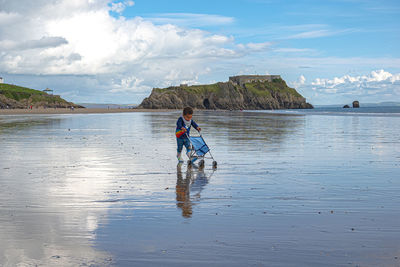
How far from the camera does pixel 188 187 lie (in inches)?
344

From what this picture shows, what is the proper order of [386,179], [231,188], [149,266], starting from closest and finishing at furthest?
[149,266], [231,188], [386,179]

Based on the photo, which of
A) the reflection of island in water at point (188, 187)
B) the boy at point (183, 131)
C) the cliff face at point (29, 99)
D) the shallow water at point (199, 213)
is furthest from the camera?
the cliff face at point (29, 99)

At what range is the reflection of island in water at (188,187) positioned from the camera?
273 inches

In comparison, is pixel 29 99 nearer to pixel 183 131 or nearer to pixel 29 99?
pixel 29 99

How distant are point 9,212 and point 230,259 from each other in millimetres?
3933

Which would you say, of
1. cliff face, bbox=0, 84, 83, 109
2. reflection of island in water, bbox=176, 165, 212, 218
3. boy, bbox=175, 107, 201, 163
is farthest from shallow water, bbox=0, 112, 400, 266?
cliff face, bbox=0, 84, 83, 109

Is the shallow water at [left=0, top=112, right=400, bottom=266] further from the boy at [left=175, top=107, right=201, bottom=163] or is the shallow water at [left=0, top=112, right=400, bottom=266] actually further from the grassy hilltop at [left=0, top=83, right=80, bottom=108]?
the grassy hilltop at [left=0, top=83, right=80, bottom=108]

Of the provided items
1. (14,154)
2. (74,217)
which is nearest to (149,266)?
(74,217)

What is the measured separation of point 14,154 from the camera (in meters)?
13.9

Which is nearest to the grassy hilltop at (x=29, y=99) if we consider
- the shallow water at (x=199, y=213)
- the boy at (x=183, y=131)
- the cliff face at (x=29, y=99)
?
the cliff face at (x=29, y=99)

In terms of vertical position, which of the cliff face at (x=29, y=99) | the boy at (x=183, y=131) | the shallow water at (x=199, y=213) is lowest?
the shallow water at (x=199, y=213)

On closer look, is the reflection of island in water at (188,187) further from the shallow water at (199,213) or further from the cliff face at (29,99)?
the cliff face at (29,99)

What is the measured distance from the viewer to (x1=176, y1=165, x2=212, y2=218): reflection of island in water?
22.8 feet

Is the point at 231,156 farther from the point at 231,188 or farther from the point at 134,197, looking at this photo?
the point at 134,197
